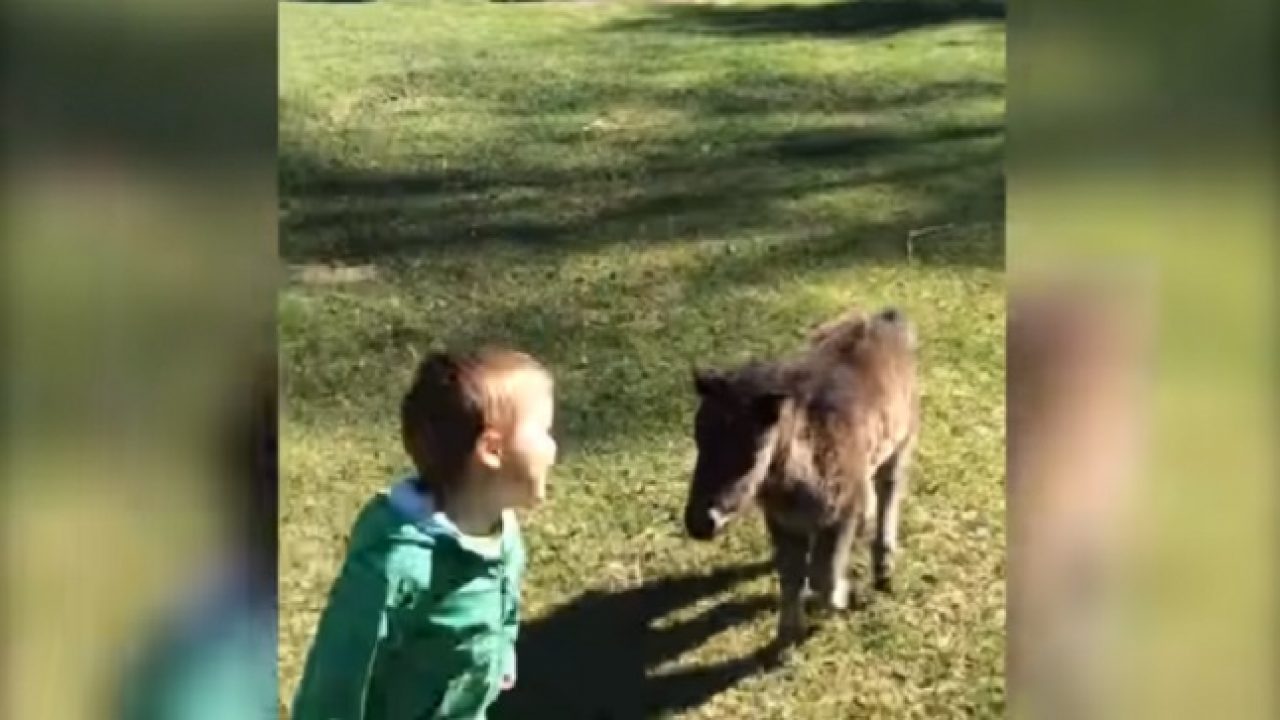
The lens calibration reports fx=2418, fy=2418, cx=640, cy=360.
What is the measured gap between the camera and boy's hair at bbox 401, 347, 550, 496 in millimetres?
3766

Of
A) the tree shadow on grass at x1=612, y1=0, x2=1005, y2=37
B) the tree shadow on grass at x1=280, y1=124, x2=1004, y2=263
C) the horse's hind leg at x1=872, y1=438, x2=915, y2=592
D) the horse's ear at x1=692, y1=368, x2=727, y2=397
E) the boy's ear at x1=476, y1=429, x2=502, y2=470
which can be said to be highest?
the tree shadow on grass at x1=612, y1=0, x2=1005, y2=37

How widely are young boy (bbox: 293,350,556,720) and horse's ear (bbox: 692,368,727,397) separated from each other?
0.78 ft

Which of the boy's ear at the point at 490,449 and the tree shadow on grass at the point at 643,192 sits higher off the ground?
the tree shadow on grass at the point at 643,192

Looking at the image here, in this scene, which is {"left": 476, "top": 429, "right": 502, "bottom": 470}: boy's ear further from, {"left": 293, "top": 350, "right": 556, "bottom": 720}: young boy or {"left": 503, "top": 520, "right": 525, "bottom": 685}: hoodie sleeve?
{"left": 503, "top": 520, "right": 525, "bottom": 685}: hoodie sleeve

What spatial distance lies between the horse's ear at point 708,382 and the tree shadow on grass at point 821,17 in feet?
1.78

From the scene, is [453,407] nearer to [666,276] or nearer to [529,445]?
[529,445]

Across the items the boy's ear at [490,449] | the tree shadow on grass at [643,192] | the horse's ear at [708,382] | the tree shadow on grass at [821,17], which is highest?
the tree shadow on grass at [821,17]

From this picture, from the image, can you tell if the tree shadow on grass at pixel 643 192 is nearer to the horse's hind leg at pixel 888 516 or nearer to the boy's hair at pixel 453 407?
the boy's hair at pixel 453 407

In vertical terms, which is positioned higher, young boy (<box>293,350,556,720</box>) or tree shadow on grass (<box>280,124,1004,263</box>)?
tree shadow on grass (<box>280,124,1004,263</box>)

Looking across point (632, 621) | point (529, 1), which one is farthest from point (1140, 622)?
point (529, 1)

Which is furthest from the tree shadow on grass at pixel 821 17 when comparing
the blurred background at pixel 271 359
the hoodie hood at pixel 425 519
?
the hoodie hood at pixel 425 519

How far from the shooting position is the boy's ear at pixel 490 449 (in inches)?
148

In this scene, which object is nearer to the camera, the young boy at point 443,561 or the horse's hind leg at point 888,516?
the young boy at point 443,561

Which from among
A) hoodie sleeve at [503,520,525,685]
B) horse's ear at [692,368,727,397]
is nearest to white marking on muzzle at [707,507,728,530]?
horse's ear at [692,368,727,397]
